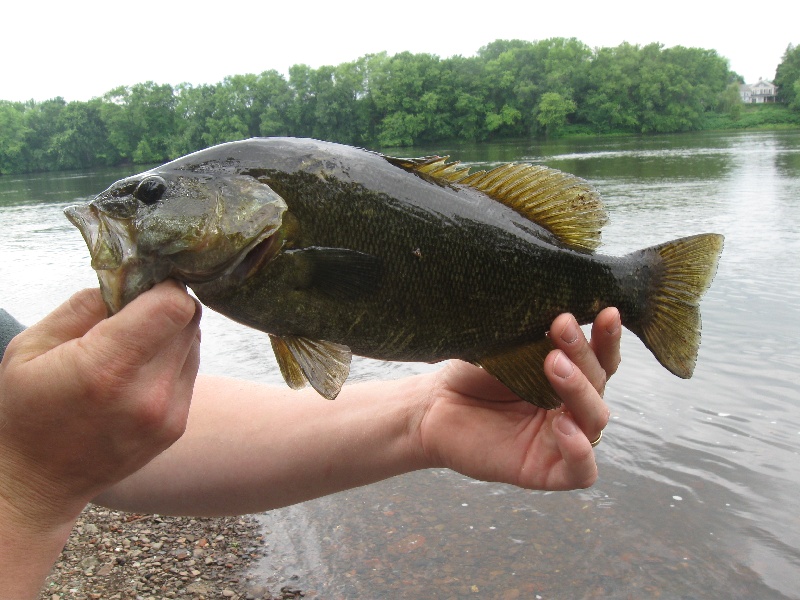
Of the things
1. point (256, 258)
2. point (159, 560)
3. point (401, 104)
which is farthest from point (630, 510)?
point (401, 104)

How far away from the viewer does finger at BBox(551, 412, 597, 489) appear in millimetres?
2189

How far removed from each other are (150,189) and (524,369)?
143 centimetres

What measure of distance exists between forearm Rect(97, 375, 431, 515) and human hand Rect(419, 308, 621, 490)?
0.20m

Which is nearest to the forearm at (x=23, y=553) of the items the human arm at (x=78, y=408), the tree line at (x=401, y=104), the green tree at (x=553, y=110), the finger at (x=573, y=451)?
the human arm at (x=78, y=408)

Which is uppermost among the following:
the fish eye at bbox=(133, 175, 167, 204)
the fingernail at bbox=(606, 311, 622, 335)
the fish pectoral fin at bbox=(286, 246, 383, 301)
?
the fish eye at bbox=(133, 175, 167, 204)

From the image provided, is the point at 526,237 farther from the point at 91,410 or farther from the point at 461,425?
the point at 91,410

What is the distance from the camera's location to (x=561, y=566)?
5.21m

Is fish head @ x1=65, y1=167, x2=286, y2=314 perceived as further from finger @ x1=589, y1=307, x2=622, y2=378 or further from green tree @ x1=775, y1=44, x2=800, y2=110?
green tree @ x1=775, y1=44, x2=800, y2=110

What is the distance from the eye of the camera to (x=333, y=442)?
9.56 feet

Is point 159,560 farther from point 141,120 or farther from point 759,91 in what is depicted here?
point 759,91

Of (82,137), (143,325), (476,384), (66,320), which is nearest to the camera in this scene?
(143,325)

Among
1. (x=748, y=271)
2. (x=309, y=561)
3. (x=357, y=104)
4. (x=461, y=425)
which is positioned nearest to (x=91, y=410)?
(x=461, y=425)

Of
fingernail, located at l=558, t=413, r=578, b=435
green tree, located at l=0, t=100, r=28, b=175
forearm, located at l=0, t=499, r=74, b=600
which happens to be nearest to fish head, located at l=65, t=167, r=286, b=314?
forearm, located at l=0, t=499, r=74, b=600

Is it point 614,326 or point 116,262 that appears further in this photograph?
point 614,326
